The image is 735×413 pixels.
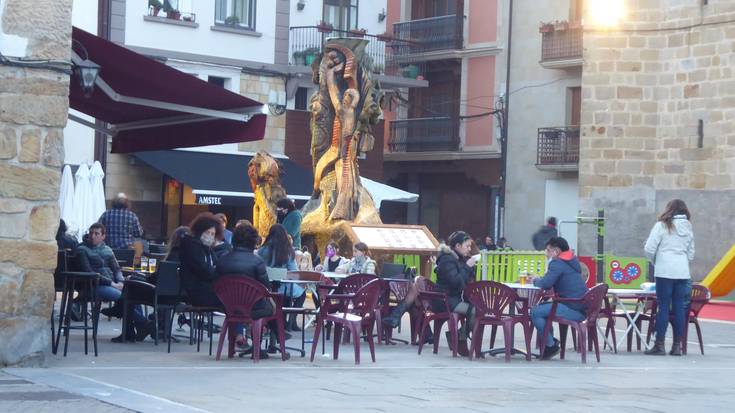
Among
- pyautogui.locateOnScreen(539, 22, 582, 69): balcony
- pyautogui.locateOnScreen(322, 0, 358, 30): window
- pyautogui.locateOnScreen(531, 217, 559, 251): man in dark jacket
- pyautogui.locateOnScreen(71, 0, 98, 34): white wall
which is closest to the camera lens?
pyautogui.locateOnScreen(531, 217, 559, 251): man in dark jacket

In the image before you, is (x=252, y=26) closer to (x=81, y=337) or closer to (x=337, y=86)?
(x=337, y=86)

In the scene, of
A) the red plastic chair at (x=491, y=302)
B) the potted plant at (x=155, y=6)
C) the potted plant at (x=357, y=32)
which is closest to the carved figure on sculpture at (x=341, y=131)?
the red plastic chair at (x=491, y=302)

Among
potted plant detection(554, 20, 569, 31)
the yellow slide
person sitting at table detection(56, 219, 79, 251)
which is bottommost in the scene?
the yellow slide

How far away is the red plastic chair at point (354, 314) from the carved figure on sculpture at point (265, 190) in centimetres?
790

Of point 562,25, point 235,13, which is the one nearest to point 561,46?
point 562,25

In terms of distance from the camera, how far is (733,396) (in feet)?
39.6

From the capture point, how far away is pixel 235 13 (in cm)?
3584

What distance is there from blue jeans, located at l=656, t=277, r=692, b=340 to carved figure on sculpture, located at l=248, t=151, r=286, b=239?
7759mm

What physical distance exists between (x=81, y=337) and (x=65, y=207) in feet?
34.5

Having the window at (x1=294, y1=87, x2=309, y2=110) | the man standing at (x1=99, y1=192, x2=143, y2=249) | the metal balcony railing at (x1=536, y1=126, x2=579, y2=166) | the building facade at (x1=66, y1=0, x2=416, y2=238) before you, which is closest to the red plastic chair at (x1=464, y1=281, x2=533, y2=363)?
the man standing at (x1=99, y1=192, x2=143, y2=249)

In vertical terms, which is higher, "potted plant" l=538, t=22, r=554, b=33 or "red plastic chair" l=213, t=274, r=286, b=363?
"potted plant" l=538, t=22, r=554, b=33

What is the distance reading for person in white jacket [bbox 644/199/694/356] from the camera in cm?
1593

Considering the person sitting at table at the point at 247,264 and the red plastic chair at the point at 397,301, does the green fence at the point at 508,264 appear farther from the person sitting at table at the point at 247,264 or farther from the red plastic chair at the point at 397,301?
the person sitting at table at the point at 247,264

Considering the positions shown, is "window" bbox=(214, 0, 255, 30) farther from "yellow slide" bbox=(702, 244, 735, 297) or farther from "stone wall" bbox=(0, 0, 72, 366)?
"stone wall" bbox=(0, 0, 72, 366)
